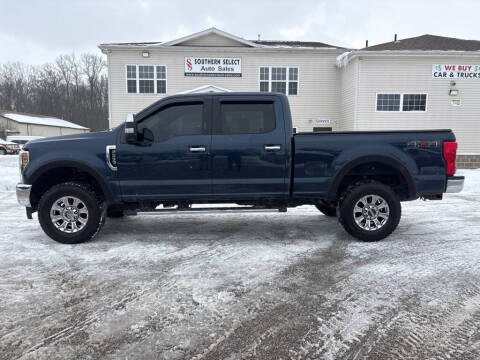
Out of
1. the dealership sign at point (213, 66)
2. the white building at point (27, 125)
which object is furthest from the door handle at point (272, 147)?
the white building at point (27, 125)

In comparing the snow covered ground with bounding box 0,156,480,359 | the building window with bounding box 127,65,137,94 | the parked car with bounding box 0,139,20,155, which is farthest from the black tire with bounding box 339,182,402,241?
the parked car with bounding box 0,139,20,155

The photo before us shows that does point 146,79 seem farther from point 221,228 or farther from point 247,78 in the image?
point 221,228

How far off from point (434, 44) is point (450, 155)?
17.4 m

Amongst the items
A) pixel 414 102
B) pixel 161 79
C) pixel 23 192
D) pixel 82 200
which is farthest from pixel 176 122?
pixel 414 102

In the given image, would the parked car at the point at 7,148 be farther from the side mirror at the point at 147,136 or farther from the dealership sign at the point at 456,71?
the dealership sign at the point at 456,71

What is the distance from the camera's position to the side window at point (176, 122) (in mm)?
4906

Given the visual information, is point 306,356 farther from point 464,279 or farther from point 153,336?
point 464,279

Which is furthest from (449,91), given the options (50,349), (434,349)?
(50,349)

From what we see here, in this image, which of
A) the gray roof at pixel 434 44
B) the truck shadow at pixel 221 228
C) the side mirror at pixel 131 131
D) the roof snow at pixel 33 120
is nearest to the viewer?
the side mirror at pixel 131 131

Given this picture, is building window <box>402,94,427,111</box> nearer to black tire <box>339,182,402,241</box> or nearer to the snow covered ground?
the snow covered ground

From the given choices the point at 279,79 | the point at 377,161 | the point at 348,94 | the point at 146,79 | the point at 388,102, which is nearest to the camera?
the point at 377,161

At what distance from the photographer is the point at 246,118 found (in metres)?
5.02

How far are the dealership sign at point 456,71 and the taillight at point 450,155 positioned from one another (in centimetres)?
1510

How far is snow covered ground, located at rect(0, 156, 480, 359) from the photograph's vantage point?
8.30 feet
